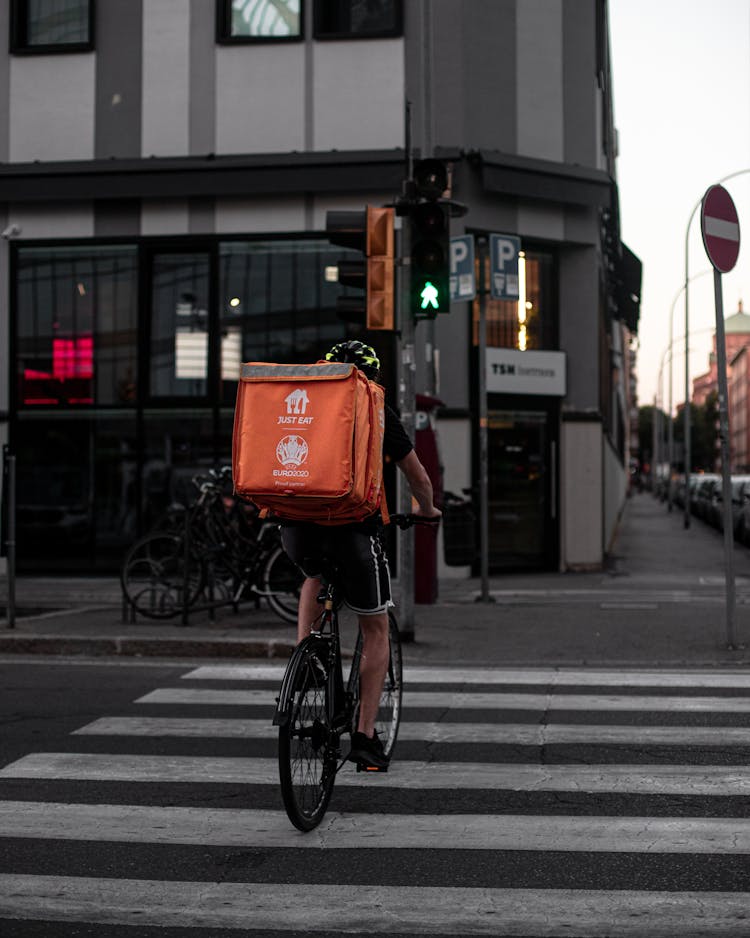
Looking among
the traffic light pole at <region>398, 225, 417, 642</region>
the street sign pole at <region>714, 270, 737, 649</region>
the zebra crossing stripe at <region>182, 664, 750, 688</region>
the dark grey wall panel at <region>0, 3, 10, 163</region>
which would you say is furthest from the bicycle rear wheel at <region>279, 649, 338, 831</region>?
the dark grey wall panel at <region>0, 3, 10, 163</region>

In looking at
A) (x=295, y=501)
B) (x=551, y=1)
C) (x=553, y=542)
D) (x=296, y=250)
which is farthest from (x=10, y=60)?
(x=295, y=501)

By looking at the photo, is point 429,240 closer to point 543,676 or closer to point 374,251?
point 374,251

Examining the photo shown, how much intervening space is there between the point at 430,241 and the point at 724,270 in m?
2.33

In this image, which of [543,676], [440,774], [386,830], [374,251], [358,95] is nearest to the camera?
[386,830]

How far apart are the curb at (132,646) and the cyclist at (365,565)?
14.7 feet

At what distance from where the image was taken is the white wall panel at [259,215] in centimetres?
1677

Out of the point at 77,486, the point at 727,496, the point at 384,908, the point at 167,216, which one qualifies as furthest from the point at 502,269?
the point at 384,908

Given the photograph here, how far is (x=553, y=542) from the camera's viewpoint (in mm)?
17953

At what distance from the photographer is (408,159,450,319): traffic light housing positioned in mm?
9961

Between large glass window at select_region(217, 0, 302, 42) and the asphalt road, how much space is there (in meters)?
11.3

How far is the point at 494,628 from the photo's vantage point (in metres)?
11.0

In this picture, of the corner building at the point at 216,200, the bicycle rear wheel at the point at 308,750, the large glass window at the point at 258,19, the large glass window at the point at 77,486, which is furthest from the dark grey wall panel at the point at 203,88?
the bicycle rear wheel at the point at 308,750

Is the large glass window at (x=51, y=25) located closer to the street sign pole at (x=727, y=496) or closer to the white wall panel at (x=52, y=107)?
the white wall panel at (x=52, y=107)

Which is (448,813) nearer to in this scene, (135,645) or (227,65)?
(135,645)
